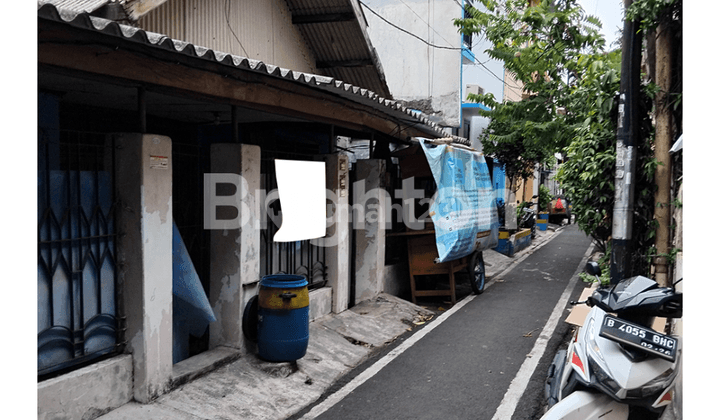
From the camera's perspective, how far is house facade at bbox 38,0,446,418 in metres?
4.61

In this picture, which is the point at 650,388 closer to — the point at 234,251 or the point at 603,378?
the point at 603,378

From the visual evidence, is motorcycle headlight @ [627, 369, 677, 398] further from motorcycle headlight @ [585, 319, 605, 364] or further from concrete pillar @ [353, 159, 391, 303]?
concrete pillar @ [353, 159, 391, 303]

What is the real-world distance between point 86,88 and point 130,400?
11.1 ft

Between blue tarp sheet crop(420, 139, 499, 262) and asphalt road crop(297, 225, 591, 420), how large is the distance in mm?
1225

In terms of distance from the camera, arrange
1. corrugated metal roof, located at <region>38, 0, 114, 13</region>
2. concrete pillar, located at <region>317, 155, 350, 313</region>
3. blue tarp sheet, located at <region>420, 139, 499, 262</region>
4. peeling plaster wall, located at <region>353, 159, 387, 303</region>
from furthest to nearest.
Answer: peeling plaster wall, located at <region>353, 159, 387, 303</region>
blue tarp sheet, located at <region>420, 139, 499, 262</region>
concrete pillar, located at <region>317, 155, 350, 313</region>
corrugated metal roof, located at <region>38, 0, 114, 13</region>

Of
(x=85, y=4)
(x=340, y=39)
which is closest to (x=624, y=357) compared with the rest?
(x=85, y=4)

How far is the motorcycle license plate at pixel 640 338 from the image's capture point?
355cm

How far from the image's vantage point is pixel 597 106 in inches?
273

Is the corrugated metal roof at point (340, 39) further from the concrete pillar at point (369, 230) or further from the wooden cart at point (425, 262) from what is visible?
the wooden cart at point (425, 262)

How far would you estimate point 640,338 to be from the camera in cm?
360

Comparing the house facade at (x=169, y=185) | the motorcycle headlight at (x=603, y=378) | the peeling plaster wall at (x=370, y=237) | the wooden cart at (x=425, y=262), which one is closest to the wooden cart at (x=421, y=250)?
the wooden cart at (x=425, y=262)

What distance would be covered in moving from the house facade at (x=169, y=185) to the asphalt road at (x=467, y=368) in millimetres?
1671

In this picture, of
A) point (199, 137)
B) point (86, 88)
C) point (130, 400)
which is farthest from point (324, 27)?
point (130, 400)

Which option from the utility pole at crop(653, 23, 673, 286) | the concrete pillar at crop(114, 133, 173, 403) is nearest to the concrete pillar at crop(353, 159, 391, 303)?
the utility pole at crop(653, 23, 673, 286)
